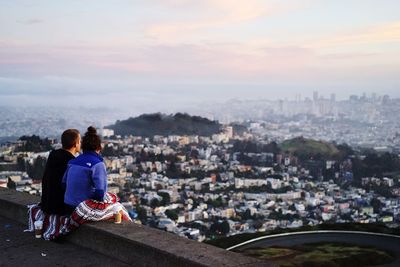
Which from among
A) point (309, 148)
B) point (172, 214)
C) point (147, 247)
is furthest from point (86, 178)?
point (309, 148)

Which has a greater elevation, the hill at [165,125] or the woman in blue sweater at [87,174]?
the woman in blue sweater at [87,174]

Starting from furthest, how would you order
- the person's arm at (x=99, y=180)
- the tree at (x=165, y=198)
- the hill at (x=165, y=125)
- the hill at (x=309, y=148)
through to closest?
the hill at (x=165, y=125), the hill at (x=309, y=148), the tree at (x=165, y=198), the person's arm at (x=99, y=180)

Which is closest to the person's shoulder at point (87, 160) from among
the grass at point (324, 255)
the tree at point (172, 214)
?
the grass at point (324, 255)

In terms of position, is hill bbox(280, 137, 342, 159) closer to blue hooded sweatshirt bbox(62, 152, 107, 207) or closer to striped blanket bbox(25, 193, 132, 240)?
striped blanket bbox(25, 193, 132, 240)

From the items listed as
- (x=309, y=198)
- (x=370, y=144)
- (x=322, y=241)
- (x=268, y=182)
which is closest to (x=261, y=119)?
(x=370, y=144)

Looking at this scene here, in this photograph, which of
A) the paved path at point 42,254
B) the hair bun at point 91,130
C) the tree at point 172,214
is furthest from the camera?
the tree at point 172,214

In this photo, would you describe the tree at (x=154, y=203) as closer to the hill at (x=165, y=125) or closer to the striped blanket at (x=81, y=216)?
the striped blanket at (x=81, y=216)

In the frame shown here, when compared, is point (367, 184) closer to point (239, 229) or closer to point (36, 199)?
point (239, 229)
